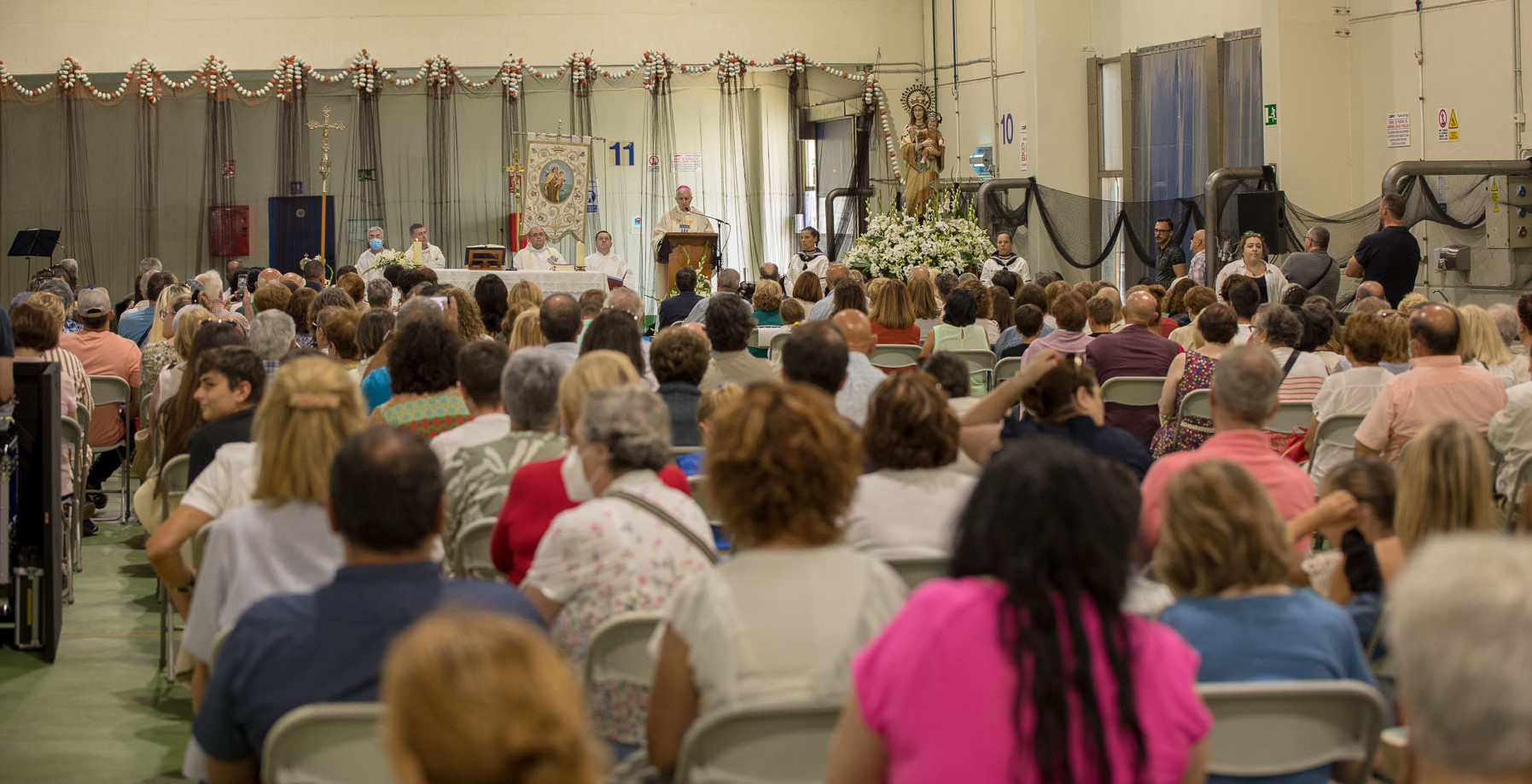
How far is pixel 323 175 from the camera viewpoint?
57.8 ft

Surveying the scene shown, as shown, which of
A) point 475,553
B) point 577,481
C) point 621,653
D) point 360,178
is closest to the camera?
point 621,653

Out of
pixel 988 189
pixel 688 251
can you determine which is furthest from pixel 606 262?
pixel 988 189

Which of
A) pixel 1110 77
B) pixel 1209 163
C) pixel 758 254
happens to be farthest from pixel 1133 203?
pixel 758 254

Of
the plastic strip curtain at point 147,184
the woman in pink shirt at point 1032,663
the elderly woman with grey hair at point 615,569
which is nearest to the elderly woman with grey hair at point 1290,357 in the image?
the elderly woman with grey hair at point 615,569

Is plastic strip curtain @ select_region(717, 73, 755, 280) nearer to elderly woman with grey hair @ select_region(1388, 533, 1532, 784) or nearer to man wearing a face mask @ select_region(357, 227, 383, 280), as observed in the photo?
man wearing a face mask @ select_region(357, 227, 383, 280)

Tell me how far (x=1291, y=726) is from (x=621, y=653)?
4.01ft

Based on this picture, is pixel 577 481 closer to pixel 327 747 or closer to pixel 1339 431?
pixel 327 747

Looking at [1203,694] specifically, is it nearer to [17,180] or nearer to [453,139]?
[453,139]

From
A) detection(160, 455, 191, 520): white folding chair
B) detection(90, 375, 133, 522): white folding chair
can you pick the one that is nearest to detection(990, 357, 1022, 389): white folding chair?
detection(160, 455, 191, 520): white folding chair

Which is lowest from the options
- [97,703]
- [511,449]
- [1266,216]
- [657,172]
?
[97,703]

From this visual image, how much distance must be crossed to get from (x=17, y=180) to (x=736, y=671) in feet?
62.0

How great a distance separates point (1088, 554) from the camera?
6.43 ft

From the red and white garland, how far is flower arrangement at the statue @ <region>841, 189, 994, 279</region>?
5200mm

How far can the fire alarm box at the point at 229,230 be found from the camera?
18.7 m
